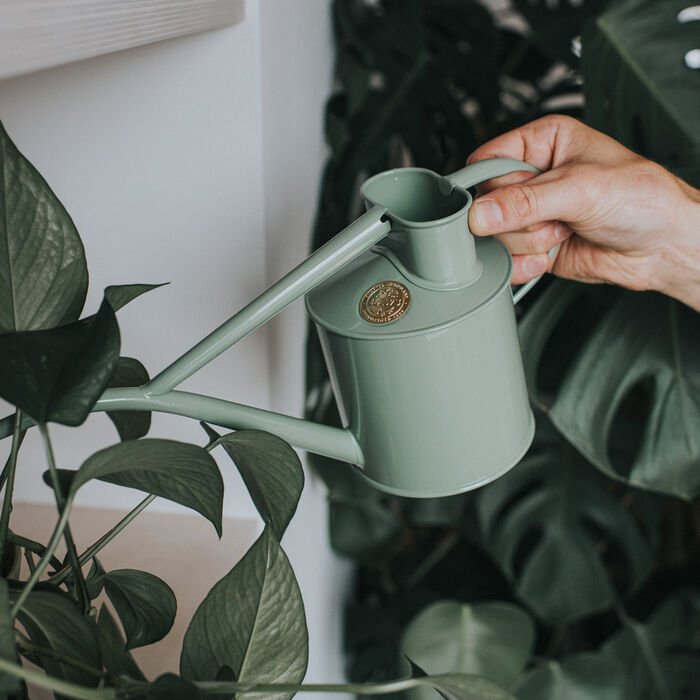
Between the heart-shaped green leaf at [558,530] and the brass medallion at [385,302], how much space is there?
0.76 metres

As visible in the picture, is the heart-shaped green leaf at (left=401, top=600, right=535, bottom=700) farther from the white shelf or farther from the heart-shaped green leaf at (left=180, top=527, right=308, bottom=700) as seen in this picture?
the white shelf

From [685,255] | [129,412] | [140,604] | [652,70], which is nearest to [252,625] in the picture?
[140,604]

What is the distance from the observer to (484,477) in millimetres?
554

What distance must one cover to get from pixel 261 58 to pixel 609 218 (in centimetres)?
31

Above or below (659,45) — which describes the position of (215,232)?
below

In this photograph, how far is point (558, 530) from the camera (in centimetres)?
124

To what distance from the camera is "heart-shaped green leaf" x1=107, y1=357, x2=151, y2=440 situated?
0.49 m

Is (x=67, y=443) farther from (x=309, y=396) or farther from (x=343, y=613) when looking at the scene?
(x=343, y=613)

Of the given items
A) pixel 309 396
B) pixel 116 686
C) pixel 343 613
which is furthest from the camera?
pixel 343 613

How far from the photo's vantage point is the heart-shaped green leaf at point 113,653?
0.36 m

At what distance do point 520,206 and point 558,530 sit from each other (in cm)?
77

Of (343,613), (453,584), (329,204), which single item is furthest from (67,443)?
(453,584)

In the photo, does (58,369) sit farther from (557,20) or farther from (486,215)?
(557,20)

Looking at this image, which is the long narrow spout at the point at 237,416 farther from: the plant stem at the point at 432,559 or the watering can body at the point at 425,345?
the plant stem at the point at 432,559
